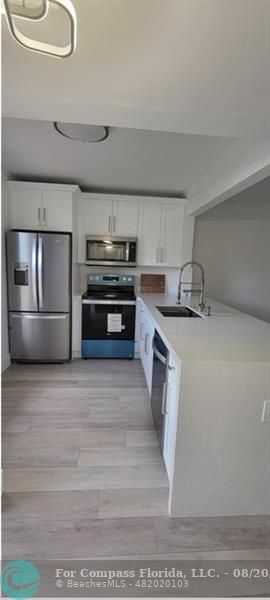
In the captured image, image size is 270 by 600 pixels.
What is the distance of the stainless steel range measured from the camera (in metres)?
3.50

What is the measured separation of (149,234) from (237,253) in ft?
5.34

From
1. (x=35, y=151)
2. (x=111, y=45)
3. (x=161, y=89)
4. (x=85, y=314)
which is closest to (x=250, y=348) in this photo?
(x=161, y=89)

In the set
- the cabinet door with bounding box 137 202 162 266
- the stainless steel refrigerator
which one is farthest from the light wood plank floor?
the cabinet door with bounding box 137 202 162 266

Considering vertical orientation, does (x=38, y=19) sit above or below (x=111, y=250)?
above

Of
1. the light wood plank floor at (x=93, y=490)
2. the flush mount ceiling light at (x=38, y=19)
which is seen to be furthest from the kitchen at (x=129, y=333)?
the flush mount ceiling light at (x=38, y=19)

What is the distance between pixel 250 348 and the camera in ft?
5.09

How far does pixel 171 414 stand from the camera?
1.54 m

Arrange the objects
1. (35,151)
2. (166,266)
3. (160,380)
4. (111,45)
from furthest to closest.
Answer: (166,266) → (35,151) → (160,380) → (111,45)

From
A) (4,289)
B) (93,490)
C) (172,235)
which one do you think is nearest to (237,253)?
(172,235)

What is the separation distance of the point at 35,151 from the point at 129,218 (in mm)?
1410

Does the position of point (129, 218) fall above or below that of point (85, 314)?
above

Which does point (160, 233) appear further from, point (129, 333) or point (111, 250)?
point (129, 333)

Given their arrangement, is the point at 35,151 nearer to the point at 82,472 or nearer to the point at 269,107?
the point at 269,107

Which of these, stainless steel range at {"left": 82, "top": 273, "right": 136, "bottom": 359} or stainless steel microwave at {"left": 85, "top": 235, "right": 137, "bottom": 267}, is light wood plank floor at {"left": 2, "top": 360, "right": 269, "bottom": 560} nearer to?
stainless steel range at {"left": 82, "top": 273, "right": 136, "bottom": 359}
